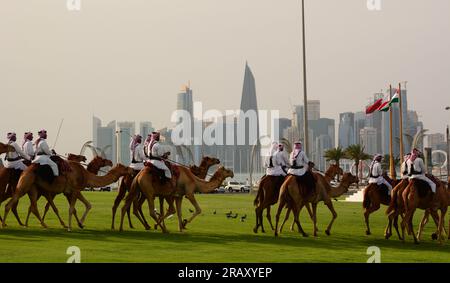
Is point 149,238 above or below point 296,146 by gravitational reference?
below

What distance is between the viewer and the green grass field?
1936 cm

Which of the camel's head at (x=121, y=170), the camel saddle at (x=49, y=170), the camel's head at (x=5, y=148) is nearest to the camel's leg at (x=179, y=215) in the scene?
the camel's head at (x=121, y=170)

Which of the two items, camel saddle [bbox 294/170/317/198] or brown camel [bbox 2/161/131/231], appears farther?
camel saddle [bbox 294/170/317/198]

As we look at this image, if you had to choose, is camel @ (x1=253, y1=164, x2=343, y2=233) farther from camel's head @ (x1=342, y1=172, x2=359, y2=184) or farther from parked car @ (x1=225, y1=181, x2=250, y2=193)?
parked car @ (x1=225, y1=181, x2=250, y2=193)

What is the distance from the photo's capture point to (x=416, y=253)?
21.5 metres

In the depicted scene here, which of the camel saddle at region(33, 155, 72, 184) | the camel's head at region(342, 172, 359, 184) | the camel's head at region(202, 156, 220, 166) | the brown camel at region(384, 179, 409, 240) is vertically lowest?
the brown camel at region(384, 179, 409, 240)

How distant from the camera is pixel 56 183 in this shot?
25.9m

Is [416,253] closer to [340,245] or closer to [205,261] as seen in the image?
[340,245]

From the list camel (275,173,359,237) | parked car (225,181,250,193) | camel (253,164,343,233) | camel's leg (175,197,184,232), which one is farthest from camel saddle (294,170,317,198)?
parked car (225,181,250,193)

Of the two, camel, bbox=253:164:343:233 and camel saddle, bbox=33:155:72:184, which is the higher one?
camel saddle, bbox=33:155:72:184

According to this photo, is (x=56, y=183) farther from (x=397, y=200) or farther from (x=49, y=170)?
(x=397, y=200)

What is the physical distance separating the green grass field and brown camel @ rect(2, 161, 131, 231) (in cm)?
87
